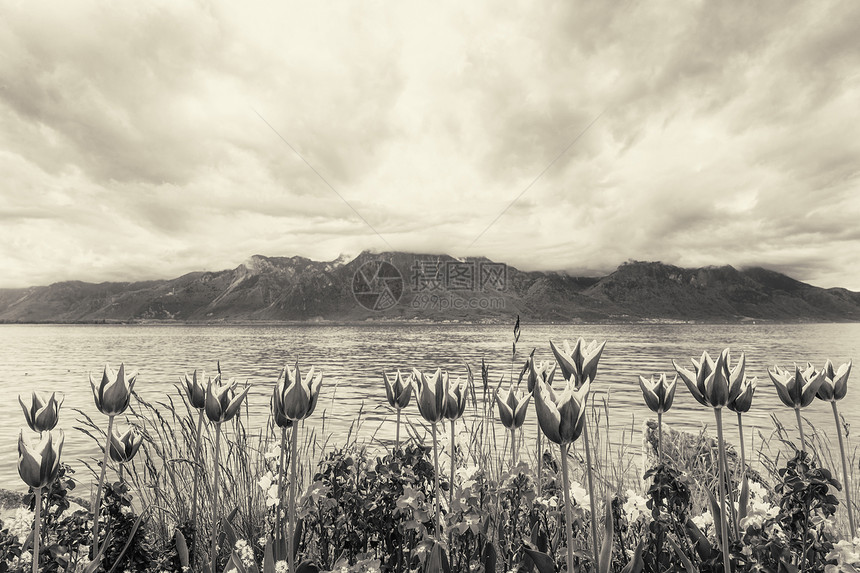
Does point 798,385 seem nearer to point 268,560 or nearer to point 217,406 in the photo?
point 268,560

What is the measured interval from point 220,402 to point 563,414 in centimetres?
251

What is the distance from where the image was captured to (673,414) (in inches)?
759

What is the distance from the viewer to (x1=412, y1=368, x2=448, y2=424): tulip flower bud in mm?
3207

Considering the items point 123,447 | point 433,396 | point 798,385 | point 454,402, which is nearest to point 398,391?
point 454,402

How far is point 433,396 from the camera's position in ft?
10.6

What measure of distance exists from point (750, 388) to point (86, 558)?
5085mm

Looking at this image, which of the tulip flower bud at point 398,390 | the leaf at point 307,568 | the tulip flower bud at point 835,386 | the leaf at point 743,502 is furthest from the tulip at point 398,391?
the tulip flower bud at point 835,386

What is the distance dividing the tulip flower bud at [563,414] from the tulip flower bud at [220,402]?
2240 millimetres

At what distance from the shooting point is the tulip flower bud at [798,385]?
3.60 metres

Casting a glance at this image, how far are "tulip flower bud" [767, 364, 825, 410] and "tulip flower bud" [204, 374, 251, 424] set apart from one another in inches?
156

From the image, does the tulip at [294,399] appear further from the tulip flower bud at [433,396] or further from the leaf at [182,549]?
the leaf at [182,549]

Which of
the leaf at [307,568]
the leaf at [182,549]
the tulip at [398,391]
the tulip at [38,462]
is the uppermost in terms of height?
the tulip at [398,391]

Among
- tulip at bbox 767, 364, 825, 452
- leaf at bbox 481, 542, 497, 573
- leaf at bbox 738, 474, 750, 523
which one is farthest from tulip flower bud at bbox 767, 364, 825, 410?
leaf at bbox 481, 542, 497, 573

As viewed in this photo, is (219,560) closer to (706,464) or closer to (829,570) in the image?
(829,570)
